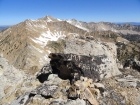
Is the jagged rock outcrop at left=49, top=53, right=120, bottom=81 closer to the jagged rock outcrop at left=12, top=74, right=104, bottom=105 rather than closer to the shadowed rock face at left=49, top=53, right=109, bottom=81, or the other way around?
the shadowed rock face at left=49, top=53, right=109, bottom=81

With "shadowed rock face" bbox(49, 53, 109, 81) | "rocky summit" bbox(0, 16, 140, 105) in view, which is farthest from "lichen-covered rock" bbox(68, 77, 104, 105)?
"shadowed rock face" bbox(49, 53, 109, 81)

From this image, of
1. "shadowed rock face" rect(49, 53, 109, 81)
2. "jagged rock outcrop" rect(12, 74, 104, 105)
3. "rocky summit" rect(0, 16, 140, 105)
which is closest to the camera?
"jagged rock outcrop" rect(12, 74, 104, 105)

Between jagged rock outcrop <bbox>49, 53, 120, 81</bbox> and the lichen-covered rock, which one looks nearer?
the lichen-covered rock

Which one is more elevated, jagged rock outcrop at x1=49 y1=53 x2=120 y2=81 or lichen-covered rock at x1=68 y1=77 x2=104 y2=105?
jagged rock outcrop at x1=49 y1=53 x2=120 y2=81

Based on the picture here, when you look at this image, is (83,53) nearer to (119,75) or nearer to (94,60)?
(94,60)

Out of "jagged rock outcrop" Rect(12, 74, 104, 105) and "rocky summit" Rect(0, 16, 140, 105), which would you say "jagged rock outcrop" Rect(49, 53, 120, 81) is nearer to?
"rocky summit" Rect(0, 16, 140, 105)

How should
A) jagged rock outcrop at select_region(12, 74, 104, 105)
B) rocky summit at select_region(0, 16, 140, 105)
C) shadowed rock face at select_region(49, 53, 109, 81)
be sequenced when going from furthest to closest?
shadowed rock face at select_region(49, 53, 109, 81), rocky summit at select_region(0, 16, 140, 105), jagged rock outcrop at select_region(12, 74, 104, 105)

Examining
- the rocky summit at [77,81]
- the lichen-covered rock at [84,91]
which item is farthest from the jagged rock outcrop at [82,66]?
the lichen-covered rock at [84,91]

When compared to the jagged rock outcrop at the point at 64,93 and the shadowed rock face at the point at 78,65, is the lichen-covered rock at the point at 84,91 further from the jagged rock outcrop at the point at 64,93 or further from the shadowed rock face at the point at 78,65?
the shadowed rock face at the point at 78,65

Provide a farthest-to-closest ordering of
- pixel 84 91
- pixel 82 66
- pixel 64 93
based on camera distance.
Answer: pixel 82 66 < pixel 64 93 < pixel 84 91

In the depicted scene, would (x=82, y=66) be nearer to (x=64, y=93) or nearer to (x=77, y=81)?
(x=77, y=81)

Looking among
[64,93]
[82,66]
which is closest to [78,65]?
[82,66]
